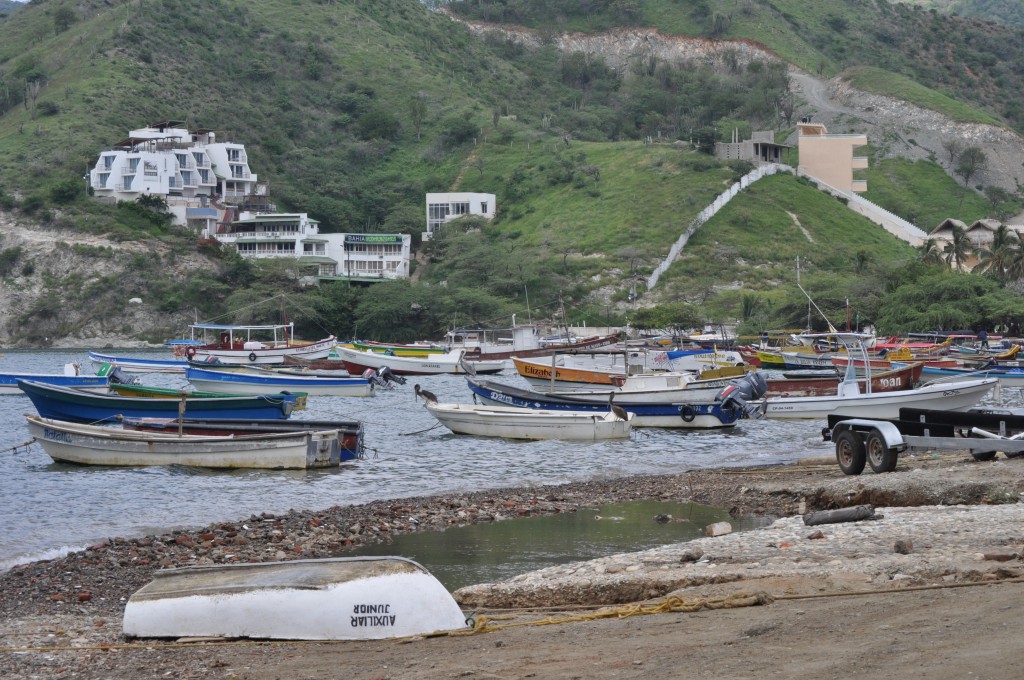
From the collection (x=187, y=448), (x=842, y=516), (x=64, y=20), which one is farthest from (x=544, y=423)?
(x=64, y=20)

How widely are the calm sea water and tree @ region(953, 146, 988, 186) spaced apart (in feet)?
352

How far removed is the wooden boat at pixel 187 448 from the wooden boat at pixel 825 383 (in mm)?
18566

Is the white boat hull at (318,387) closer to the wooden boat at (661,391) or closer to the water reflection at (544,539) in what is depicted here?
the wooden boat at (661,391)

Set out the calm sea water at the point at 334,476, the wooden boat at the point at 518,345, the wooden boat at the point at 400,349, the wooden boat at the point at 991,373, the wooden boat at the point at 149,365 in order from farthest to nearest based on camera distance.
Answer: the wooden boat at the point at 400,349 → the wooden boat at the point at 518,345 → the wooden boat at the point at 149,365 → the wooden boat at the point at 991,373 → the calm sea water at the point at 334,476

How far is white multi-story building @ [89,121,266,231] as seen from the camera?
120312 millimetres

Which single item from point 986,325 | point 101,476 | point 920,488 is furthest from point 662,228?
point 920,488

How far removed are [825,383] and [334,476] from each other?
67.6ft

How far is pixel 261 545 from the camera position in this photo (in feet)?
58.2

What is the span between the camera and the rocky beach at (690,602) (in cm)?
862

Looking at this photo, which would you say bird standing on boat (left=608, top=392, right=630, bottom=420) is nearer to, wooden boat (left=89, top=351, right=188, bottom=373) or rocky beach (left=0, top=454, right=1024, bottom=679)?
rocky beach (left=0, top=454, right=1024, bottom=679)

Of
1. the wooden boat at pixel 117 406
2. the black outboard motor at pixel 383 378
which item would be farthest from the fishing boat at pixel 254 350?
the wooden boat at pixel 117 406

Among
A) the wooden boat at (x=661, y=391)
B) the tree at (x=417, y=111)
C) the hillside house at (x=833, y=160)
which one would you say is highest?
the tree at (x=417, y=111)

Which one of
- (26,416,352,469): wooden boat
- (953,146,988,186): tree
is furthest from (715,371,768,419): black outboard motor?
(953,146,988,186): tree

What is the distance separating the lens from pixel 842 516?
14.8 meters
